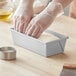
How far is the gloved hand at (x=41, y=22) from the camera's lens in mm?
1155

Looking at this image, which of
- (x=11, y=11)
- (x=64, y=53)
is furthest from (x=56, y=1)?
(x=11, y=11)

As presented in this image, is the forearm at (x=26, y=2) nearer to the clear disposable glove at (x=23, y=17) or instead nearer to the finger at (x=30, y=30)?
the clear disposable glove at (x=23, y=17)

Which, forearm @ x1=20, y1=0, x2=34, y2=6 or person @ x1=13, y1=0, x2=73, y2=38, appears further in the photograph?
forearm @ x1=20, y1=0, x2=34, y2=6

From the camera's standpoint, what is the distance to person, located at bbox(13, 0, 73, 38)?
116 cm

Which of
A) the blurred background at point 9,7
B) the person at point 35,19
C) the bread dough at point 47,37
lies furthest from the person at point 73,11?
the bread dough at point 47,37

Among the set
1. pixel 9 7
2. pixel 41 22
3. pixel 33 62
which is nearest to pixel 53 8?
pixel 41 22

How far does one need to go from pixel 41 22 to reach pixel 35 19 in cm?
3

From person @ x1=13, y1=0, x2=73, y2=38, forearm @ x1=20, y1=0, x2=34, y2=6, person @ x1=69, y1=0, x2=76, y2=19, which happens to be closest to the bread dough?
person @ x1=13, y1=0, x2=73, y2=38

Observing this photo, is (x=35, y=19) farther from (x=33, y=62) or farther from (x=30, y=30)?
(x=33, y=62)

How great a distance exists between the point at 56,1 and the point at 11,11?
16.5 inches

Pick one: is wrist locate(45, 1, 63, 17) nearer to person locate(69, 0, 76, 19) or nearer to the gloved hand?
the gloved hand

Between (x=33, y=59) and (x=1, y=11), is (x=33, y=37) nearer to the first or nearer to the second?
(x=33, y=59)

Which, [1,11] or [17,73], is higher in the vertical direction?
[1,11]

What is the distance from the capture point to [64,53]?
3.70 feet
